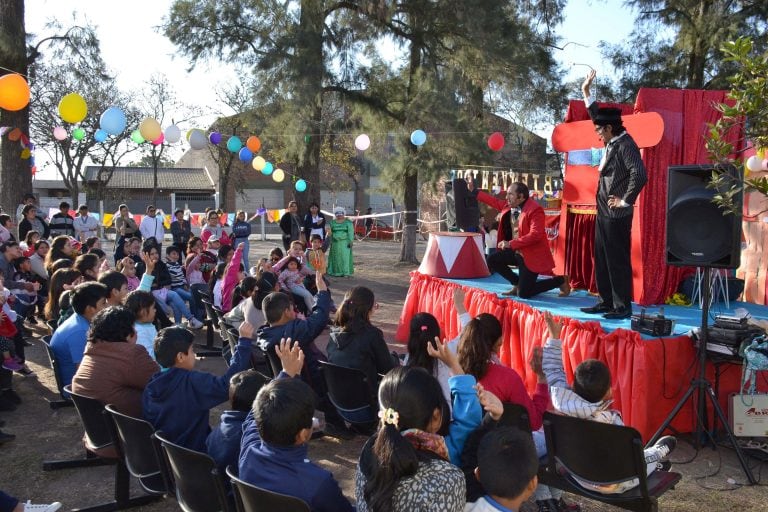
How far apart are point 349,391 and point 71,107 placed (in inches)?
270

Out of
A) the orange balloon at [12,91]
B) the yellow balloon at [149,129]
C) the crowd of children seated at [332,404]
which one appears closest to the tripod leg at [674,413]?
the crowd of children seated at [332,404]

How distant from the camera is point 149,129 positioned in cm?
1026

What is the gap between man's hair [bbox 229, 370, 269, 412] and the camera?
110 inches

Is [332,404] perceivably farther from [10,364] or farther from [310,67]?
[310,67]

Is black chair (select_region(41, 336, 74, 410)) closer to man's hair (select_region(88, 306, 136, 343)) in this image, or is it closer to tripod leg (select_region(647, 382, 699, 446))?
man's hair (select_region(88, 306, 136, 343))

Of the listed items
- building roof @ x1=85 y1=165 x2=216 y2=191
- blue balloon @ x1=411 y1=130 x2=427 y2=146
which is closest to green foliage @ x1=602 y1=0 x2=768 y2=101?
blue balloon @ x1=411 y1=130 x2=427 y2=146

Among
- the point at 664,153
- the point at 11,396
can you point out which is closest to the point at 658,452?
the point at 664,153

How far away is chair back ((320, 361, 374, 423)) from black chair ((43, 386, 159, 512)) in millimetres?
1242

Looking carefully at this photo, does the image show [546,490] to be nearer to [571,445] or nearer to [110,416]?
[571,445]

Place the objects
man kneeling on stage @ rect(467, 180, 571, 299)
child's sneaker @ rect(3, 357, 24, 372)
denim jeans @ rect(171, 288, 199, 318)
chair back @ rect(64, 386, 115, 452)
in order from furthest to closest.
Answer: denim jeans @ rect(171, 288, 199, 318)
man kneeling on stage @ rect(467, 180, 571, 299)
child's sneaker @ rect(3, 357, 24, 372)
chair back @ rect(64, 386, 115, 452)

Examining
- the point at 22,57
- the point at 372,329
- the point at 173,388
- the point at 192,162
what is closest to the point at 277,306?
the point at 372,329

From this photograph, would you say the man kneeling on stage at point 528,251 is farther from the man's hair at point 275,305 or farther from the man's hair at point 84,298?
the man's hair at point 84,298

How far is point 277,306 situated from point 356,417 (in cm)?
90

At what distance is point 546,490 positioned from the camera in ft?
11.4
